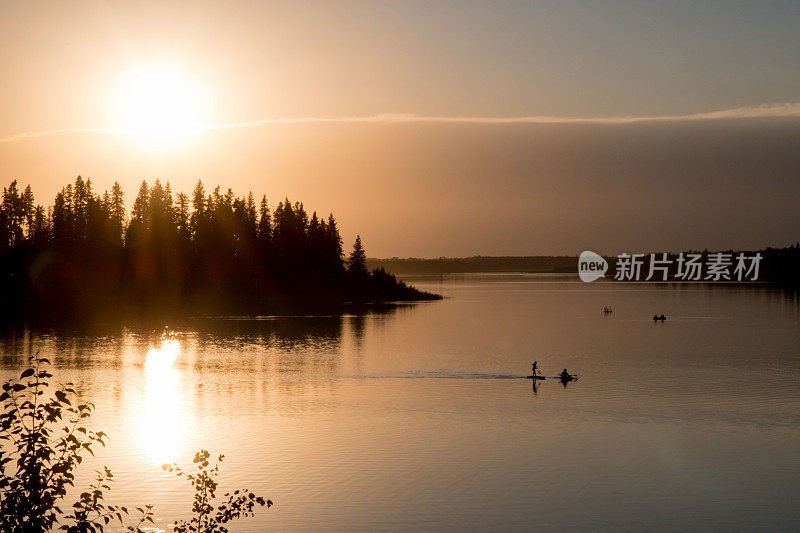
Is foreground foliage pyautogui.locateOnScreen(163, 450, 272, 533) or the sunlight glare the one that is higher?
foreground foliage pyautogui.locateOnScreen(163, 450, 272, 533)

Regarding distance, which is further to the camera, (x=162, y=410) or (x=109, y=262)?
(x=109, y=262)

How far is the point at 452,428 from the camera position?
175 ft

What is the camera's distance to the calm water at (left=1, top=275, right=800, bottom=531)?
35.2m

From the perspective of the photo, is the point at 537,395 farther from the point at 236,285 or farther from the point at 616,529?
the point at 236,285

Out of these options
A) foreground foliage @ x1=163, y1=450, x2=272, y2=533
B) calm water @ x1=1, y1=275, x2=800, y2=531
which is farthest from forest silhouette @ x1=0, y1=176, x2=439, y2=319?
foreground foliage @ x1=163, y1=450, x2=272, y2=533

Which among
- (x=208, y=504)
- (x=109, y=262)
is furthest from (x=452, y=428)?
(x=109, y=262)

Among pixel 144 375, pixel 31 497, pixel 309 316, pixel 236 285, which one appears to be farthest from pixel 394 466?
pixel 236 285

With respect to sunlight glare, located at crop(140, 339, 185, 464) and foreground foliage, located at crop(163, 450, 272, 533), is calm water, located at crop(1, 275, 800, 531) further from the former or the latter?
foreground foliage, located at crop(163, 450, 272, 533)

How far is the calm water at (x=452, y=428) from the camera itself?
116 ft

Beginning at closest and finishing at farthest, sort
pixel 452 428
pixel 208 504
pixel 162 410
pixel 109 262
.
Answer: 1. pixel 208 504
2. pixel 452 428
3. pixel 162 410
4. pixel 109 262

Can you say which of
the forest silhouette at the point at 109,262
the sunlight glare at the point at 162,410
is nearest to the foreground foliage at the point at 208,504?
the sunlight glare at the point at 162,410

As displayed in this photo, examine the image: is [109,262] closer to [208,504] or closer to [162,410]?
[162,410]

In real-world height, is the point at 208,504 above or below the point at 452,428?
above

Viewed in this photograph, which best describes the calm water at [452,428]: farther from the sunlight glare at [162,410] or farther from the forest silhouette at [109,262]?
the forest silhouette at [109,262]
